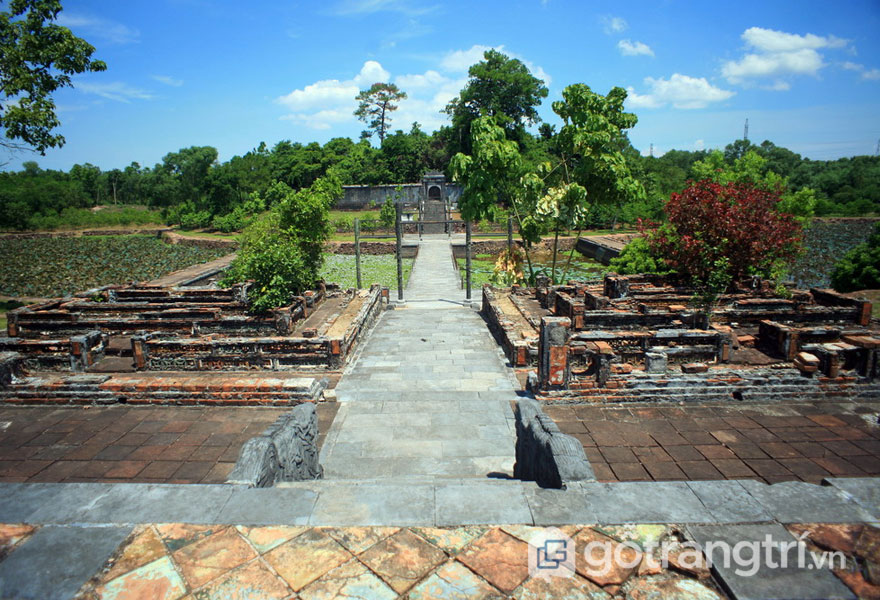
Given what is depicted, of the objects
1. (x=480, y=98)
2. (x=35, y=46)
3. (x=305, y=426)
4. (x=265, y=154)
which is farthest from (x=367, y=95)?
→ (x=305, y=426)

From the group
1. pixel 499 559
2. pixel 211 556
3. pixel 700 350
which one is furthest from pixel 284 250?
pixel 499 559

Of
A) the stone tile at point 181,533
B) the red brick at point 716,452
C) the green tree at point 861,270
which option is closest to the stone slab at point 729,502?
the red brick at point 716,452

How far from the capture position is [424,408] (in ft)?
25.0

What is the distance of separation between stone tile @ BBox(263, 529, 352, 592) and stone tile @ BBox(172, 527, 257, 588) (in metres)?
0.17

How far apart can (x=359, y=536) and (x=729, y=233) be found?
13.3 m

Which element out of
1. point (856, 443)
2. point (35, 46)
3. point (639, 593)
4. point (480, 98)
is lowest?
point (856, 443)

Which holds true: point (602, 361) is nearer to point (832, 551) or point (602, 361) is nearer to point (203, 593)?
point (832, 551)

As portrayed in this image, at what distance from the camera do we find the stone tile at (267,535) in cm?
308

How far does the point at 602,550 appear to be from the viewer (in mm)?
3014

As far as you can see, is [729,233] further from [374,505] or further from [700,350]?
[374,505]

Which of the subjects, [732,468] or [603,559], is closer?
[603,559]

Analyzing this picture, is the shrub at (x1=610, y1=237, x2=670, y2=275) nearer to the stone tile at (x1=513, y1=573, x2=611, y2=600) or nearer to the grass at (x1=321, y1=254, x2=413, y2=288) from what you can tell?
the grass at (x1=321, y1=254, x2=413, y2=288)

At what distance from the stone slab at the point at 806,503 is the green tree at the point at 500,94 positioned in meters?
42.9

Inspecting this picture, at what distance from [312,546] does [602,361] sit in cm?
554
